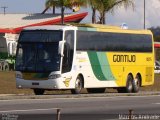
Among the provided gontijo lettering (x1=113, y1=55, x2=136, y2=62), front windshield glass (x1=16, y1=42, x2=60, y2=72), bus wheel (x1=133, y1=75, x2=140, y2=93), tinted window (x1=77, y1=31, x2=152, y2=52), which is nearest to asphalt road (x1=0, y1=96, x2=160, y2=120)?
front windshield glass (x1=16, y1=42, x2=60, y2=72)

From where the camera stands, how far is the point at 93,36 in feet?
117

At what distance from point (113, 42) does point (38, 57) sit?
551 cm

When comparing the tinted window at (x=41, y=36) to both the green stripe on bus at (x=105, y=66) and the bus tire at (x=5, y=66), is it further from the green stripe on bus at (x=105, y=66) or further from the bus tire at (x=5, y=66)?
the bus tire at (x=5, y=66)

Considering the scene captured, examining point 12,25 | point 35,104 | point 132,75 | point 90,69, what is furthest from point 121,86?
point 12,25

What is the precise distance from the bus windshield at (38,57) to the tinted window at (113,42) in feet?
5.44

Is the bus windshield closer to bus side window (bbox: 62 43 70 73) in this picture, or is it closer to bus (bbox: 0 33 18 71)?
bus side window (bbox: 62 43 70 73)

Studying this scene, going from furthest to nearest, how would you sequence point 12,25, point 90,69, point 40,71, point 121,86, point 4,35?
point 12,25 < point 4,35 < point 121,86 < point 90,69 < point 40,71

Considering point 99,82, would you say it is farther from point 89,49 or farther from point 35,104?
point 35,104

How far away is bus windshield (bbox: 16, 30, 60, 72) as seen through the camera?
3309 cm

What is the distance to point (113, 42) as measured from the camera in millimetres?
37375

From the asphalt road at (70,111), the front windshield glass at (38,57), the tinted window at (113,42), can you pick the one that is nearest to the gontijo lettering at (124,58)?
the tinted window at (113,42)

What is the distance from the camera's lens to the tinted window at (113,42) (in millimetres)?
34875

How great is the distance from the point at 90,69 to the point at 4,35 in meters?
38.5

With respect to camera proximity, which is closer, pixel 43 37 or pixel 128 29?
pixel 43 37
